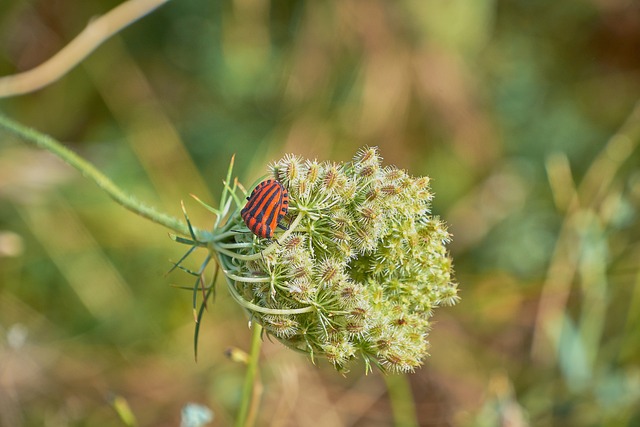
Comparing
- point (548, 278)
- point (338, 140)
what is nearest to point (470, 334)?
point (548, 278)

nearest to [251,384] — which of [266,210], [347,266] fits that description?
[347,266]

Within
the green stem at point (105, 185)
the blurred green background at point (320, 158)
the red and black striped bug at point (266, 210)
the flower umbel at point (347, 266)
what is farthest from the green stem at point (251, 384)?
the blurred green background at point (320, 158)

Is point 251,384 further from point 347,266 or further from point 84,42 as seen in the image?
point 84,42

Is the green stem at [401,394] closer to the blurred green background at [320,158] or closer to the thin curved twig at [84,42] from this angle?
the blurred green background at [320,158]

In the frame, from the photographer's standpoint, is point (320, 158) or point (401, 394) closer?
point (401, 394)

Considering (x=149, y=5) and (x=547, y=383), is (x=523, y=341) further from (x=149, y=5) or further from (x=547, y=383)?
(x=149, y=5)

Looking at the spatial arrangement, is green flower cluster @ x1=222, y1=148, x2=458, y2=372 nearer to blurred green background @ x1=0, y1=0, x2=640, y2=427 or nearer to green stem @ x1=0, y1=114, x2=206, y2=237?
green stem @ x1=0, y1=114, x2=206, y2=237

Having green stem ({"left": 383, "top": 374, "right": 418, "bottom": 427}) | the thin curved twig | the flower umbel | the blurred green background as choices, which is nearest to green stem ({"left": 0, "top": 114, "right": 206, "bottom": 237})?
the flower umbel

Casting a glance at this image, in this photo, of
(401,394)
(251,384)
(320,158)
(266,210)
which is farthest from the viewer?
(320,158)
